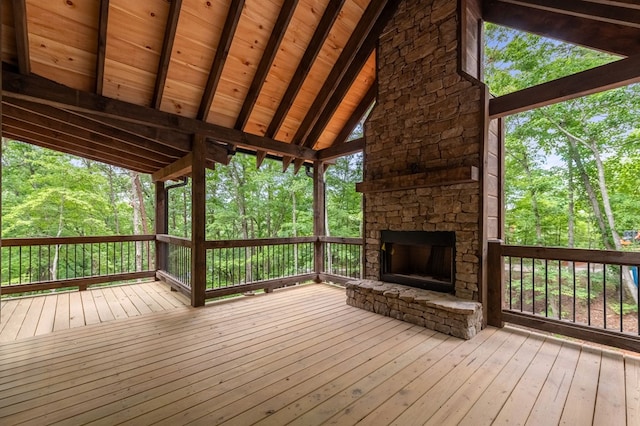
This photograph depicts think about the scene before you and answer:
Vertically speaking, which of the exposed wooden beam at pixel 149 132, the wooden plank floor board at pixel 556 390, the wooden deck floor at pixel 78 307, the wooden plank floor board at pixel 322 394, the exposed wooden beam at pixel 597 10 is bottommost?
the wooden deck floor at pixel 78 307

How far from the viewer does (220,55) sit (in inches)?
159

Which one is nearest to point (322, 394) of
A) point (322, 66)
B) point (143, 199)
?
point (322, 66)

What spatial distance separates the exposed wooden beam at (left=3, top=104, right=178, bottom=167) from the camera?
4.25 m

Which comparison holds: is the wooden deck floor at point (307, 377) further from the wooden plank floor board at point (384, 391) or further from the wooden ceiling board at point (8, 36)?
the wooden ceiling board at point (8, 36)

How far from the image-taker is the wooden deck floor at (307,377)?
2080mm

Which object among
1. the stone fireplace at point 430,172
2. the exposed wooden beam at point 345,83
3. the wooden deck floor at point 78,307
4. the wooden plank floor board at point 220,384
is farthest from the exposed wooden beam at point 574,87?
the wooden deck floor at point 78,307

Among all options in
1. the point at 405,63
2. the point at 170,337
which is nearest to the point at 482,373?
the point at 170,337

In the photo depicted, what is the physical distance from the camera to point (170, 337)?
344cm

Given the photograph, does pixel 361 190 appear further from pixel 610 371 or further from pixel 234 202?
pixel 234 202

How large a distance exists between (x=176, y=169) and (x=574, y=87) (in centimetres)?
634

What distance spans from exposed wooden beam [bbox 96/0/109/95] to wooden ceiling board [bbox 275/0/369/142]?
9.41 ft

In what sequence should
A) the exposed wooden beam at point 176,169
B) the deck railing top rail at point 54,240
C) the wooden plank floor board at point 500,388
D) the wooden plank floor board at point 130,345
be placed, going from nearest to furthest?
the wooden plank floor board at point 500,388 → the wooden plank floor board at point 130,345 → the deck railing top rail at point 54,240 → the exposed wooden beam at point 176,169

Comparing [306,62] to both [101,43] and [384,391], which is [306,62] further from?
[384,391]

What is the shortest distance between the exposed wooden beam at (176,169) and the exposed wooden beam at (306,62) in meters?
1.59
